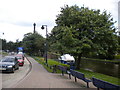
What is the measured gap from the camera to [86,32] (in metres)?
20.0

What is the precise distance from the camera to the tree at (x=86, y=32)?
19.5m

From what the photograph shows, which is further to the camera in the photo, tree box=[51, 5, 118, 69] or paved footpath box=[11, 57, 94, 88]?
tree box=[51, 5, 118, 69]

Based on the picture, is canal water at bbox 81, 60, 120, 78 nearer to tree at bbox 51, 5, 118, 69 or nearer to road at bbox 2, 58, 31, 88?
tree at bbox 51, 5, 118, 69

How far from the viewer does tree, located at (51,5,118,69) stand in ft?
64.0

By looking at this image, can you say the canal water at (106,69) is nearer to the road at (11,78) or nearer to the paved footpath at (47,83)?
the paved footpath at (47,83)

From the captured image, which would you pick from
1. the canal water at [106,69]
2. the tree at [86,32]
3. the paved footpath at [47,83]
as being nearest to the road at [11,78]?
the paved footpath at [47,83]

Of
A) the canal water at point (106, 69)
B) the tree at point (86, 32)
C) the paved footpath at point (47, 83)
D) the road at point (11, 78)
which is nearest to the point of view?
the paved footpath at point (47, 83)

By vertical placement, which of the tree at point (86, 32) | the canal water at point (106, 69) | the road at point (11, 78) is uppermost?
the tree at point (86, 32)

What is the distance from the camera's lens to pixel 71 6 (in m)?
22.4

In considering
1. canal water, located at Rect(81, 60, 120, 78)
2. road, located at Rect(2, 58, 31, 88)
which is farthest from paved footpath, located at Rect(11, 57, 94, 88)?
canal water, located at Rect(81, 60, 120, 78)

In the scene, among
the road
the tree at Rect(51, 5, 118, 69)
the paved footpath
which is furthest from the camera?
the tree at Rect(51, 5, 118, 69)

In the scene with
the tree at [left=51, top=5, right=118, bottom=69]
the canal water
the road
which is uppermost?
the tree at [left=51, top=5, right=118, bottom=69]

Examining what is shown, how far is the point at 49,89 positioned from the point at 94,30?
12335 millimetres

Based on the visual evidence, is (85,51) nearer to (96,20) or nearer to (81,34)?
(81,34)
